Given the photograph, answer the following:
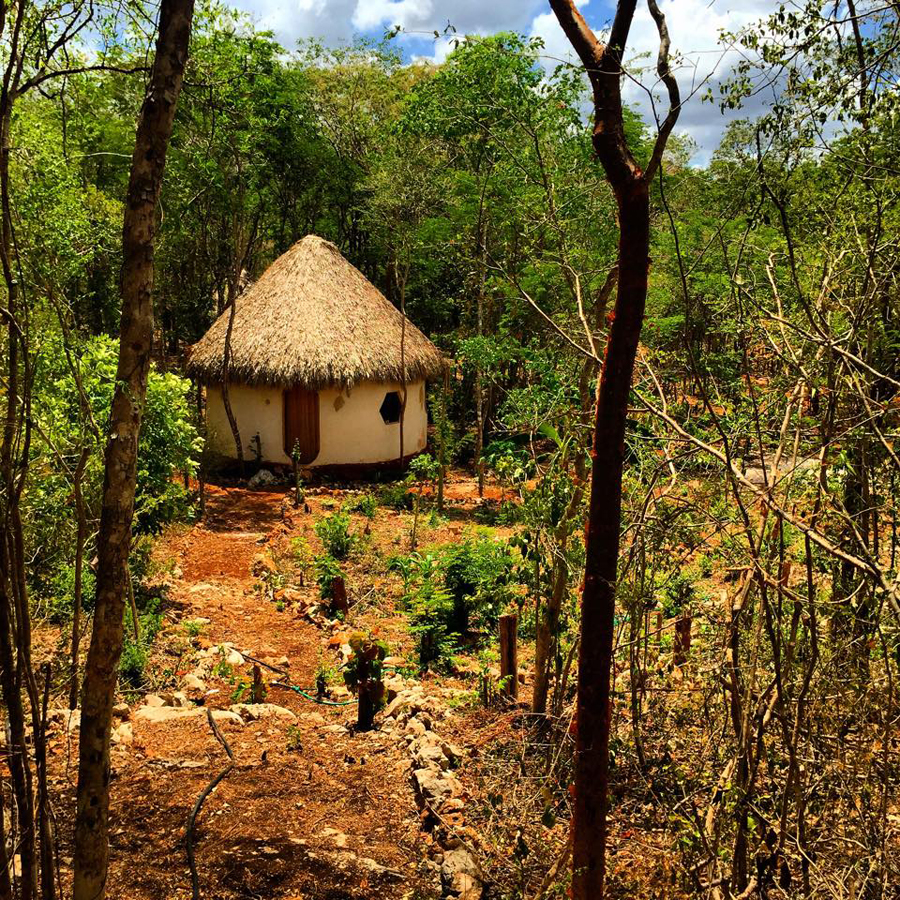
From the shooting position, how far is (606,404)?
240 centimetres

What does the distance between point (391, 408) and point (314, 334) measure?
7.18ft

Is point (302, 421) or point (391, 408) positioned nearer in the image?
point (302, 421)

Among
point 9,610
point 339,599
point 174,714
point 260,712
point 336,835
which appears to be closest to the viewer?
Result: point 9,610

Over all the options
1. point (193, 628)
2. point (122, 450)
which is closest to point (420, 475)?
point (193, 628)

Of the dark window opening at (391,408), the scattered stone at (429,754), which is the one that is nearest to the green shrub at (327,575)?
the scattered stone at (429,754)

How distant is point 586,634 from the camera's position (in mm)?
2473

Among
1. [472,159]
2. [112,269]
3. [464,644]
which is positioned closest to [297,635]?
[464,644]

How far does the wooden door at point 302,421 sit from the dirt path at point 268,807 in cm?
813

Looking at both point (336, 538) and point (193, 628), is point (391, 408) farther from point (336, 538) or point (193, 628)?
point (193, 628)

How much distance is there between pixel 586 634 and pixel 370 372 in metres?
11.6

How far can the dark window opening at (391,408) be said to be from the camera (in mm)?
14699

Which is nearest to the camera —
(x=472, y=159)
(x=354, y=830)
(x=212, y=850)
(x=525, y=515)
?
(x=212, y=850)

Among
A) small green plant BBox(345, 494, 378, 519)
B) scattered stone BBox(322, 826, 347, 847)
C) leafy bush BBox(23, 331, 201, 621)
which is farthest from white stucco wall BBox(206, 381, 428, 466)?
scattered stone BBox(322, 826, 347, 847)

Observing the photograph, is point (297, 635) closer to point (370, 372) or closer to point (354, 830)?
point (354, 830)
